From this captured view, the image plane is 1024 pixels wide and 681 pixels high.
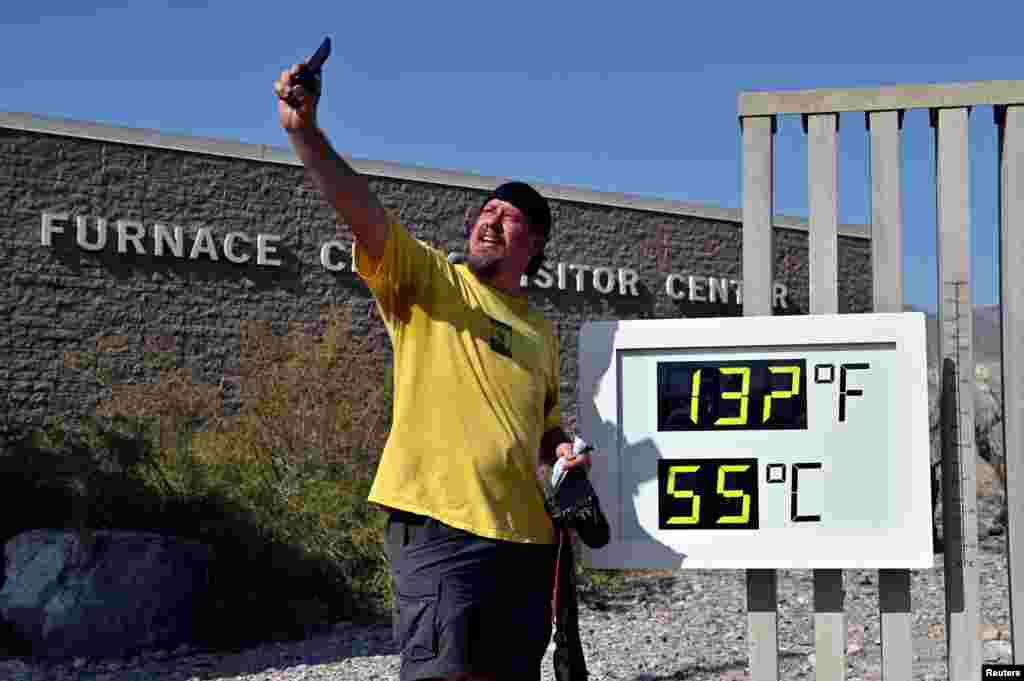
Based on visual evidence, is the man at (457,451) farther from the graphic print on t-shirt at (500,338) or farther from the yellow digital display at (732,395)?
the yellow digital display at (732,395)

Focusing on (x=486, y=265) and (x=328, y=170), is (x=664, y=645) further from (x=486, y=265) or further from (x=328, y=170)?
(x=328, y=170)

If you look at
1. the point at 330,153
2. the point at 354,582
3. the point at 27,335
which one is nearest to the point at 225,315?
the point at 27,335

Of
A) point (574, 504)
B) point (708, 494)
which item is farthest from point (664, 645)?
A: point (574, 504)

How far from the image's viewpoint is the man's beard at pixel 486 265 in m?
3.41

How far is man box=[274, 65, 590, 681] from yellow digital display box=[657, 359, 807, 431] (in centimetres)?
100

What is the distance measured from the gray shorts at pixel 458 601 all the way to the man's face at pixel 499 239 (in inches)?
26.8

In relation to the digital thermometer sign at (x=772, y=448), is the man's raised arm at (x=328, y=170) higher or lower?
higher

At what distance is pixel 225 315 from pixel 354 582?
5548 millimetres

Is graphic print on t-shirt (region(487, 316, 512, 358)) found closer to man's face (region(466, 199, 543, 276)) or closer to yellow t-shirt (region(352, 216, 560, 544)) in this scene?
yellow t-shirt (region(352, 216, 560, 544))

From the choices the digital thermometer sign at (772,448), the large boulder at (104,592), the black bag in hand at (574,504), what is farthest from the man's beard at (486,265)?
the large boulder at (104,592)

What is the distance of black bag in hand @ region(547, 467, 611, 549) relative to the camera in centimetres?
338

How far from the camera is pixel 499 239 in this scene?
135 inches

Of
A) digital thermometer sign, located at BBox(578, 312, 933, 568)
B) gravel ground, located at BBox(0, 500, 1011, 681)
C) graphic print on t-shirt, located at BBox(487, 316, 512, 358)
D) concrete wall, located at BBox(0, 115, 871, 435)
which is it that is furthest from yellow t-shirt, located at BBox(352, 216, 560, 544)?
concrete wall, located at BBox(0, 115, 871, 435)

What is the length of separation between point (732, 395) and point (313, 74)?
1943mm
